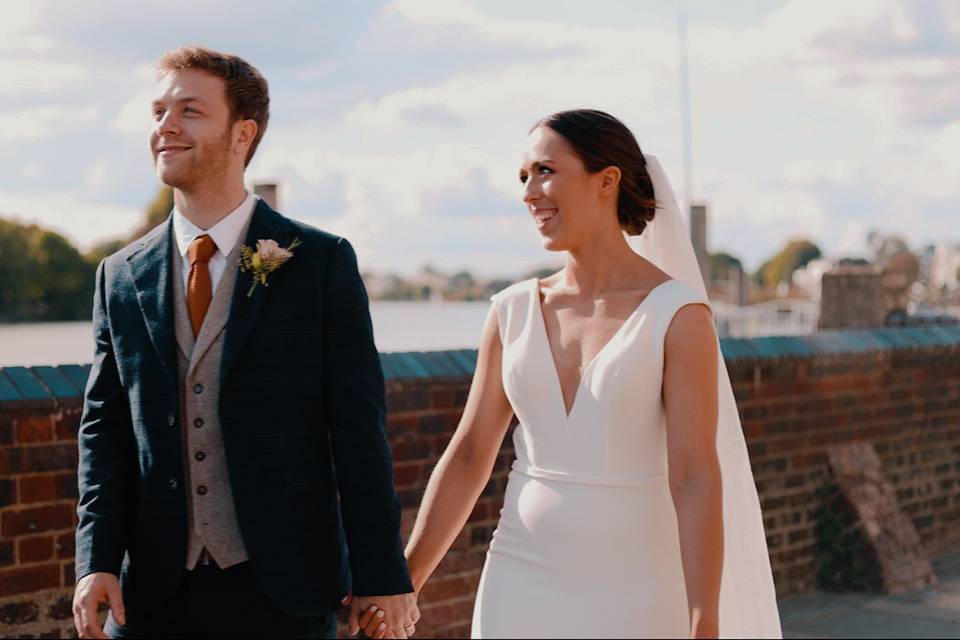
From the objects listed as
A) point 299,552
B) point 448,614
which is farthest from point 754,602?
point 448,614

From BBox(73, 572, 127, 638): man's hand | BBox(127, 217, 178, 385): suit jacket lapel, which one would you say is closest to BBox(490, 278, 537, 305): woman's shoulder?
BBox(127, 217, 178, 385): suit jacket lapel

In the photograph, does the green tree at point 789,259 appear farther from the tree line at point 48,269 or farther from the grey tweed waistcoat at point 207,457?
the grey tweed waistcoat at point 207,457

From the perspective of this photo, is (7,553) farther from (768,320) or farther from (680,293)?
(768,320)

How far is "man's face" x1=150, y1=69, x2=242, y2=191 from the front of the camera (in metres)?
3.15

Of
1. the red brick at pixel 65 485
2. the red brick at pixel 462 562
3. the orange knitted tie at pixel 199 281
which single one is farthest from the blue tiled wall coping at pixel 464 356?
the orange knitted tie at pixel 199 281

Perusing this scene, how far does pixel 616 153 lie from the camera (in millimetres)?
3031

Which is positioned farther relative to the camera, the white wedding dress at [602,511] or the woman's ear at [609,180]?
the woman's ear at [609,180]

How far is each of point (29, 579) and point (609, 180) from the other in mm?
3008

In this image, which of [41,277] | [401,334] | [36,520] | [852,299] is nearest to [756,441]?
[36,520]

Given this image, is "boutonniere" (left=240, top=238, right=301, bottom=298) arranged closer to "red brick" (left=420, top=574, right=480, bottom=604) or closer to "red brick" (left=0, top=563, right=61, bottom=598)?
"red brick" (left=0, top=563, right=61, bottom=598)

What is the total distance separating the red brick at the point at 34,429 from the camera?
4.95 meters

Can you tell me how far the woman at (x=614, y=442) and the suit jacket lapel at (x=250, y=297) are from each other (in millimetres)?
595

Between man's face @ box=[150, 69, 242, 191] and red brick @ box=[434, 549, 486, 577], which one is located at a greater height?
man's face @ box=[150, 69, 242, 191]

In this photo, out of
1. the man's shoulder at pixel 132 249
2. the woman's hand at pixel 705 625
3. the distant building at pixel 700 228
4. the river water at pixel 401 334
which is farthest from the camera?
the distant building at pixel 700 228
